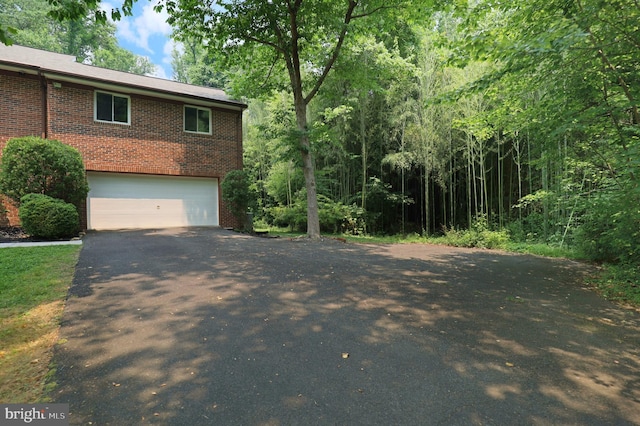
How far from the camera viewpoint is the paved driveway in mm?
1986

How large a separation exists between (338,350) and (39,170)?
9194 millimetres

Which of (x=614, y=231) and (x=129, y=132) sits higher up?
(x=129, y=132)

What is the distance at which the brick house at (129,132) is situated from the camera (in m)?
9.66

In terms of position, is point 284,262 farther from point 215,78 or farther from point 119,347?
point 215,78

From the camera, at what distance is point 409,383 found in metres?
2.26

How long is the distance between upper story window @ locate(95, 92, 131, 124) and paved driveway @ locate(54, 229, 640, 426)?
7.44 m

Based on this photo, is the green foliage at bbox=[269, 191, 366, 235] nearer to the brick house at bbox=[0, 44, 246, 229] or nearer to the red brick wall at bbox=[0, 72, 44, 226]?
the brick house at bbox=[0, 44, 246, 229]

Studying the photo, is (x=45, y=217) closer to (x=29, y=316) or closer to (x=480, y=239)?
(x=29, y=316)

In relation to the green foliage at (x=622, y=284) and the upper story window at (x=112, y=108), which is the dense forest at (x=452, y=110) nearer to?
the green foliage at (x=622, y=284)

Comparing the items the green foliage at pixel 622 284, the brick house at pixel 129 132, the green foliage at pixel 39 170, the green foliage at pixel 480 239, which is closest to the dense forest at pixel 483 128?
the green foliage at pixel 622 284

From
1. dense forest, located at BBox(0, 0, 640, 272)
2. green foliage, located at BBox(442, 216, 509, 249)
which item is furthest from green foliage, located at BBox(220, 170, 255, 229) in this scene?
green foliage, located at BBox(442, 216, 509, 249)

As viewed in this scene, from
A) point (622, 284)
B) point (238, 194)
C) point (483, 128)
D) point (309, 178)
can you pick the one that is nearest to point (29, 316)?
point (309, 178)

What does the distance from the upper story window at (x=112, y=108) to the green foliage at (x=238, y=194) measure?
3791 millimetres

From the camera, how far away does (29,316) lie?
3297mm
